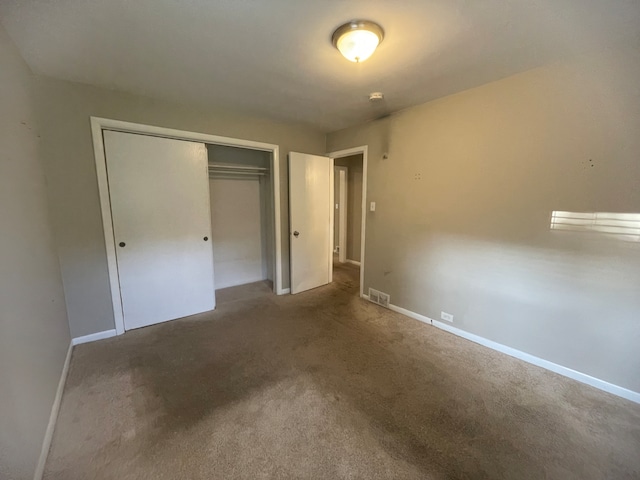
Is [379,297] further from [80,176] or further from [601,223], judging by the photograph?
[80,176]

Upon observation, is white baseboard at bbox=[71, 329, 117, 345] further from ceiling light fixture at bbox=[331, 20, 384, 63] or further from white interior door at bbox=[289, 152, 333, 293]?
ceiling light fixture at bbox=[331, 20, 384, 63]

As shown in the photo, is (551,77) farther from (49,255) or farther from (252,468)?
(49,255)

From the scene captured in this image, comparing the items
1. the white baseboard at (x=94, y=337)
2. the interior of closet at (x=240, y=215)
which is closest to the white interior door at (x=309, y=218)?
the interior of closet at (x=240, y=215)

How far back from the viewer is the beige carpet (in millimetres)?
1317

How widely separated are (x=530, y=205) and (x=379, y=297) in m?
1.87

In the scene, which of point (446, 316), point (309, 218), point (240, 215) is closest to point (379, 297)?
A: point (446, 316)

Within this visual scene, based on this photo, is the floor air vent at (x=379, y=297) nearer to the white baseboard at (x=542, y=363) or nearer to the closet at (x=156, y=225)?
the white baseboard at (x=542, y=363)

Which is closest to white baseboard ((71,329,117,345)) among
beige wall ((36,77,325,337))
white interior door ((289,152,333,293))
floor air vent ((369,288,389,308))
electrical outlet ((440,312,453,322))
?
beige wall ((36,77,325,337))

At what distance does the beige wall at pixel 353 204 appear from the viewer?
5.34 meters

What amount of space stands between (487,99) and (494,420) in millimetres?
2457

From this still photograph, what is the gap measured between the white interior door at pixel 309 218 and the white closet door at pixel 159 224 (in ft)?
3.71

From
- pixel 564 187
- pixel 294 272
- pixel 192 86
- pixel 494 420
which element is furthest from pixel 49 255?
pixel 564 187

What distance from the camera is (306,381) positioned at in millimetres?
1925

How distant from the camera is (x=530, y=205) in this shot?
2062 mm
